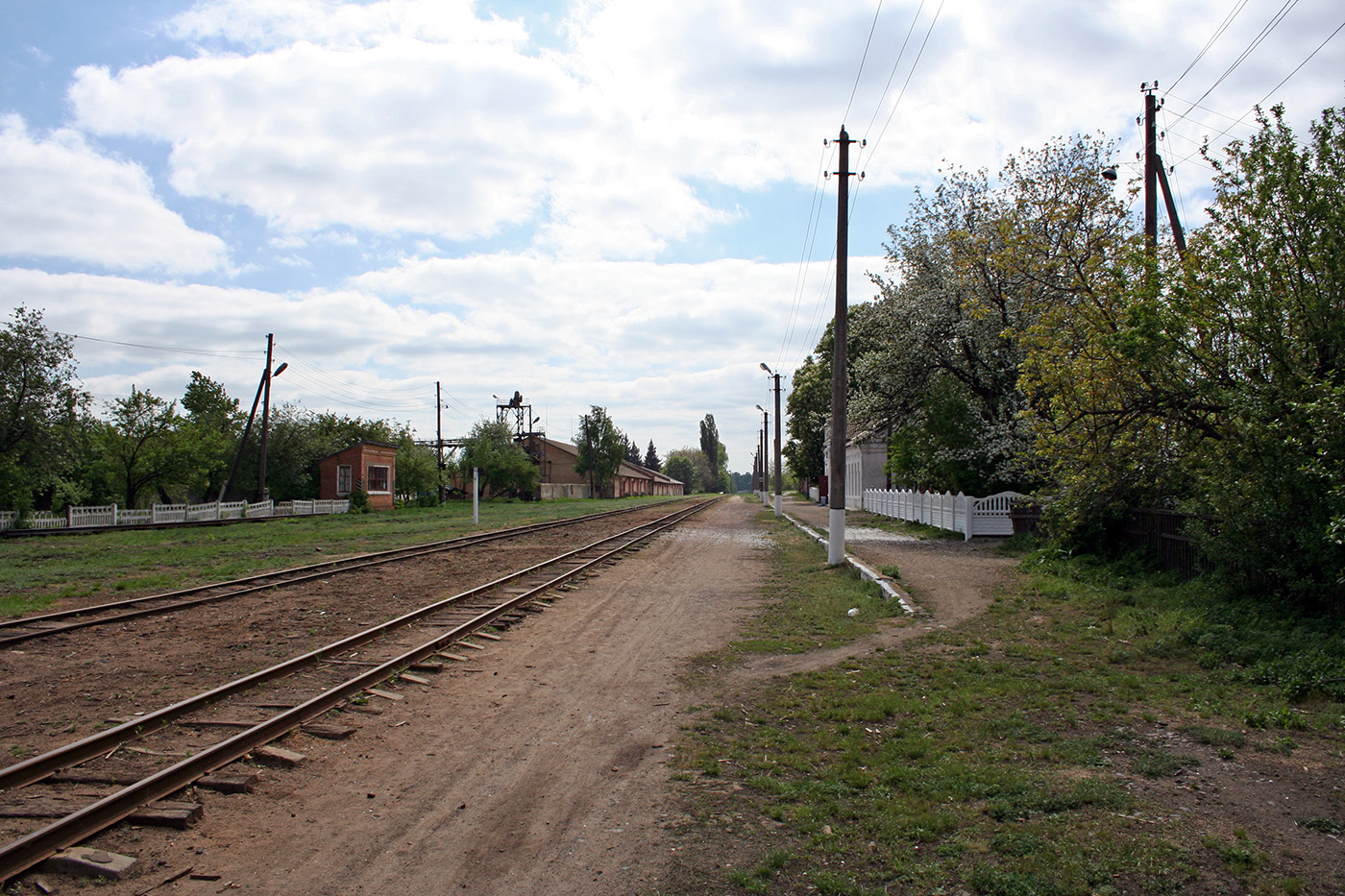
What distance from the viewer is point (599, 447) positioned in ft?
300

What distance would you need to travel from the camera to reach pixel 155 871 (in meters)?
3.94

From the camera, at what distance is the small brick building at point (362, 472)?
4831 cm

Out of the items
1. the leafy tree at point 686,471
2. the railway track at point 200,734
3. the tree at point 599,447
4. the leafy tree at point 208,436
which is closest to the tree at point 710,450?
the leafy tree at point 686,471

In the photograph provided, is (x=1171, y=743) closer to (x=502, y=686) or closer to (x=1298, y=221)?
(x=502, y=686)

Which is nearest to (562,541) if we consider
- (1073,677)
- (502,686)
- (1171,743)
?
(502,686)

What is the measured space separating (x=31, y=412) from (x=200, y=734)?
29219mm

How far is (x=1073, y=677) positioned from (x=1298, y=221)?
18.6 feet

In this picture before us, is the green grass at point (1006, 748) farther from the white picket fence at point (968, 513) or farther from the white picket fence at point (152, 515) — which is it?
the white picket fence at point (152, 515)

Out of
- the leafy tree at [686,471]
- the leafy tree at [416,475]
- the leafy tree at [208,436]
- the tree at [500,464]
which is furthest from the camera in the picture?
the leafy tree at [686,471]

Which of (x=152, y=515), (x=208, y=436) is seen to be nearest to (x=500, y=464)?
(x=208, y=436)

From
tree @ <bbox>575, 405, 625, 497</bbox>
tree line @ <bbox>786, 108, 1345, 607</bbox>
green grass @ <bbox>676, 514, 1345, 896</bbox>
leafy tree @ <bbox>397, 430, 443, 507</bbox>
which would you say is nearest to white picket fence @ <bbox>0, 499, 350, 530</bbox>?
leafy tree @ <bbox>397, 430, 443, 507</bbox>

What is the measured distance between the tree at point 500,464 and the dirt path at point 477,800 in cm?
5972

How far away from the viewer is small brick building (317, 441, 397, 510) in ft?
159

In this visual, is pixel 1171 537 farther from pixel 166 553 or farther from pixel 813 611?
pixel 166 553
